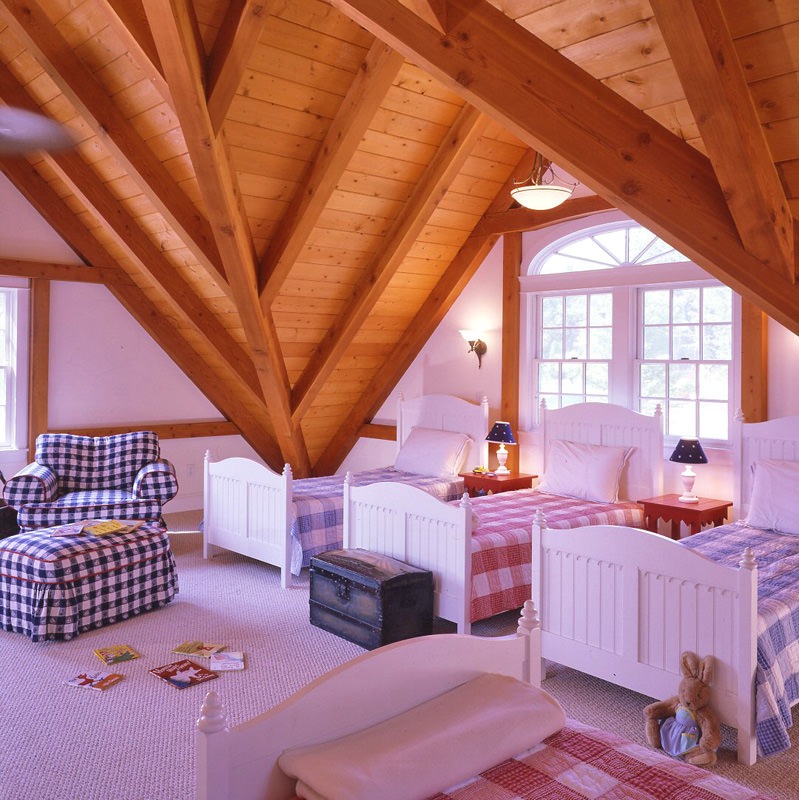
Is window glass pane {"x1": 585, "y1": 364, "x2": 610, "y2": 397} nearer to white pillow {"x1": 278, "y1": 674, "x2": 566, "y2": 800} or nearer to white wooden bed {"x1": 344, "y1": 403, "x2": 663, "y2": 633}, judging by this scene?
white wooden bed {"x1": 344, "y1": 403, "x2": 663, "y2": 633}

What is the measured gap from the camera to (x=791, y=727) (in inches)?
123

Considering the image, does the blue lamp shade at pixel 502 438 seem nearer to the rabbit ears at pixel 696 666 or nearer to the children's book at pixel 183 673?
the children's book at pixel 183 673

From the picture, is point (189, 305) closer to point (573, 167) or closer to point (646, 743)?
point (573, 167)

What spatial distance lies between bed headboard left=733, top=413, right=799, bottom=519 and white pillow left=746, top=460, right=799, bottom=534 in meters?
0.19

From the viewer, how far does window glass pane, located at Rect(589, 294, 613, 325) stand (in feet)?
18.7

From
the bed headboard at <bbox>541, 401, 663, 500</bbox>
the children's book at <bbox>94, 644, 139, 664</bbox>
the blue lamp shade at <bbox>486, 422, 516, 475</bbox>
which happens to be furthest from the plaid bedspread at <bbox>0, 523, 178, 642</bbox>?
the bed headboard at <bbox>541, 401, 663, 500</bbox>

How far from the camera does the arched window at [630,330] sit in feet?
16.8

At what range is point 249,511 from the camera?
17.6ft

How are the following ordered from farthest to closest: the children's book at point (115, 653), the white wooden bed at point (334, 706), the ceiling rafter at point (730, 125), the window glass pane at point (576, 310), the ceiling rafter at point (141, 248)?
the window glass pane at point (576, 310)
the ceiling rafter at point (141, 248)
the children's book at point (115, 653)
the ceiling rafter at point (730, 125)
the white wooden bed at point (334, 706)

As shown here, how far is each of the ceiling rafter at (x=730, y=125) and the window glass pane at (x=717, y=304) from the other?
7.16 feet

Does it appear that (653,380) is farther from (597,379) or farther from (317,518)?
(317,518)

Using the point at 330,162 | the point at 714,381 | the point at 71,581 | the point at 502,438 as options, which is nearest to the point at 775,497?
the point at 714,381

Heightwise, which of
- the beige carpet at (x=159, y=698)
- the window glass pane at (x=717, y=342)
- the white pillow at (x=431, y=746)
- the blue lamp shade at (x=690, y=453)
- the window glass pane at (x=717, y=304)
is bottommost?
the beige carpet at (x=159, y=698)

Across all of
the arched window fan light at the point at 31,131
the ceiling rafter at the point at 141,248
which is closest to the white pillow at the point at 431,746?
the ceiling rafter at the point at 141,248
